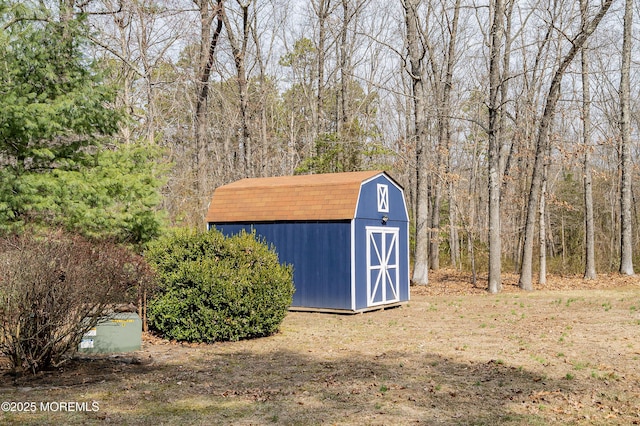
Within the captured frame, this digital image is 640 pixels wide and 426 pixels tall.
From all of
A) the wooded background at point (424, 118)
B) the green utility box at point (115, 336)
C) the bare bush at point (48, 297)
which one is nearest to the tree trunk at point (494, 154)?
the wooded background at point (424, 118)

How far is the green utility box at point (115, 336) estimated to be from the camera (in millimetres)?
8609

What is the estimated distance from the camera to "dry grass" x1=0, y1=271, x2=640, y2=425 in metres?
5.86

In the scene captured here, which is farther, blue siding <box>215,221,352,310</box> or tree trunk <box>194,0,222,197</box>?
tree trunk <box>194,0,222,197</box>

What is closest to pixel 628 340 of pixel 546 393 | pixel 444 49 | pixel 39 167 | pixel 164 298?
pixel 546 393

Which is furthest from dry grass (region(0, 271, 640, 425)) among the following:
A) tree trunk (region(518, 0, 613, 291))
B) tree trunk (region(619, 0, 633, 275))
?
tree trunk (region(619, 0, 633, 275))

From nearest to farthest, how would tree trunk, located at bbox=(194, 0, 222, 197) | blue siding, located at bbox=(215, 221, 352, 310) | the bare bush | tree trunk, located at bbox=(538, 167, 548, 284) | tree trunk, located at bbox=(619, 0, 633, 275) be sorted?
the bare bush, blue siding, located at bbox=(215, 221, 352, 310), tree trunk, located at bbox=(538, 167, 548, 284), tree trunk, located at bbox=(194, 0, 222, 197), tree trunk, located at bbox=(619, 0, 633, 275)

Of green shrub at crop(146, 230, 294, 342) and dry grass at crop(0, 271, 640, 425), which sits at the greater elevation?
green shrub at crop(146, 230, 294, 342)

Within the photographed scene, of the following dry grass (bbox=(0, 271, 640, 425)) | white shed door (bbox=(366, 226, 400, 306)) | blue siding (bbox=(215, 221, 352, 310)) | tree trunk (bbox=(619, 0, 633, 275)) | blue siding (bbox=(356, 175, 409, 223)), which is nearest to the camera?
dry grass (bbox=(0, 271, 640, 425))

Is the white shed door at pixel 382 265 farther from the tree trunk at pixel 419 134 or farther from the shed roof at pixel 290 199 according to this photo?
the tree trunk at pixel 419 134

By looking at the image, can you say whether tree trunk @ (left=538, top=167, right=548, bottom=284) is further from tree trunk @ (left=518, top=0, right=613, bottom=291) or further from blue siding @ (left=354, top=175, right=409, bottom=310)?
blue siding @ (left=354, top=175, right=409, bottom=310)

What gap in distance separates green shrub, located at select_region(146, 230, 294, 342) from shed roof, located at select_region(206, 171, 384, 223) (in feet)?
11.3

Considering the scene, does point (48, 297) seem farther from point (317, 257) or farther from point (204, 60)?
point (204, 60)

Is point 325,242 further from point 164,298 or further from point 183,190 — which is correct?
point 183,190

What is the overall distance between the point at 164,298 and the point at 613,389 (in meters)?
6.87
